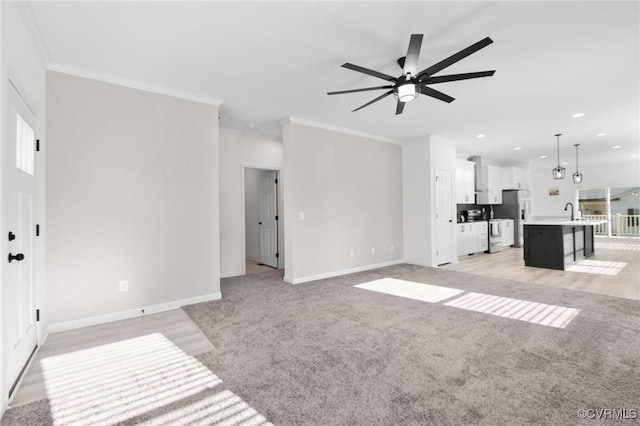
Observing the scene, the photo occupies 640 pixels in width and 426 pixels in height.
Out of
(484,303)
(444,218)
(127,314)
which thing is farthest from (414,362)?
(444,218)

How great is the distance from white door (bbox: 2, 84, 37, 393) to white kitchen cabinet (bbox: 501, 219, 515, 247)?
9.89 m

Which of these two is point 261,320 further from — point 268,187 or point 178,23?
point 268,187

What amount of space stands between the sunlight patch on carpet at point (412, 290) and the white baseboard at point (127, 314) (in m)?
2.38

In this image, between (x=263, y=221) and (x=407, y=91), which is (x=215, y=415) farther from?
(x=263, y=221)

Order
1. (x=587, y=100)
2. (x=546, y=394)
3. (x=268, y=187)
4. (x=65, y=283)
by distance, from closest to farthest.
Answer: (x=546, y=394), (x=65, y=283), (x=587, y=100), (x=268, y=187)

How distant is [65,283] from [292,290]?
2.72 metres

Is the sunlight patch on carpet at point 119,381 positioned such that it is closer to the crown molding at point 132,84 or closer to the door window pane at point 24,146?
the door window pane at point 24,146

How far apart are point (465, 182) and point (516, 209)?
242cm

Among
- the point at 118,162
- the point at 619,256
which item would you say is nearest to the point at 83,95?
the point at 118,162

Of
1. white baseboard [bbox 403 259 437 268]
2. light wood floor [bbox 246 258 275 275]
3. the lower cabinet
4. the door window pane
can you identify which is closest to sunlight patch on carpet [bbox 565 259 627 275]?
the lower cabinet

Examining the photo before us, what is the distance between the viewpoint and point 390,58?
3027mm

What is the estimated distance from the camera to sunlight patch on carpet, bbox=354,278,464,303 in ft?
13.3

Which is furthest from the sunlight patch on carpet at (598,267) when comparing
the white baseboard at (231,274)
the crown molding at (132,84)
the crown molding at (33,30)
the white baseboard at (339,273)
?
the crown molding at (33,30)

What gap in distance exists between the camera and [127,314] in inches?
132
